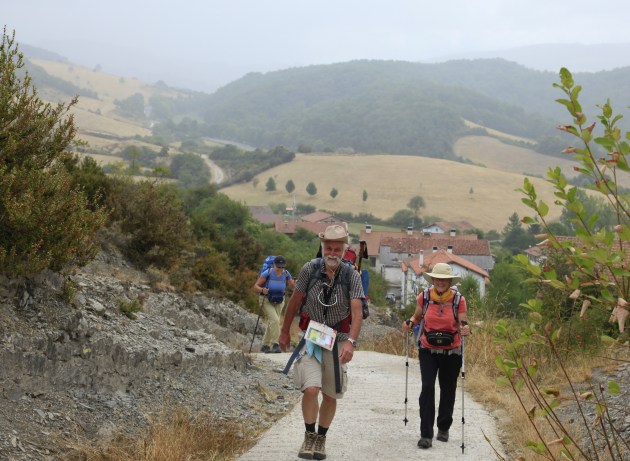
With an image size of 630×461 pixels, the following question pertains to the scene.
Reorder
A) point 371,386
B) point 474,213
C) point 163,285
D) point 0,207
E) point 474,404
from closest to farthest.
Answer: point 0,207 → point 474,404 → point 371,386 → point 163,285 → point 474,213

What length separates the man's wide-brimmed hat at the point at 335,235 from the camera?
6.15m

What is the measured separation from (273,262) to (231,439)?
6.00 m

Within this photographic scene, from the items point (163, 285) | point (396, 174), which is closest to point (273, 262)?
point (163, 285)

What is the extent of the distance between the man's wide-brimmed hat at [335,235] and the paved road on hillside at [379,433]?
1.77 m

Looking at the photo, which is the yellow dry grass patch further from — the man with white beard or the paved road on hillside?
the man with white beard

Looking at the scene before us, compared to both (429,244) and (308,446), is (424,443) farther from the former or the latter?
(429,244)

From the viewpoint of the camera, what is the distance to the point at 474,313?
13.1 m

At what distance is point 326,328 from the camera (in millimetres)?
6160

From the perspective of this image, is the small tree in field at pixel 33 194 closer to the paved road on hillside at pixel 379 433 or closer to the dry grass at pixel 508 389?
→ the paved road on hillside at pixel 379 433

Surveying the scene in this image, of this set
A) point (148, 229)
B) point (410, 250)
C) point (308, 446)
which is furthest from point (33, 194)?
point (410, 250)

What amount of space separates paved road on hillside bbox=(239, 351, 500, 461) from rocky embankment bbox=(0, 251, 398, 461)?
2.22 feet

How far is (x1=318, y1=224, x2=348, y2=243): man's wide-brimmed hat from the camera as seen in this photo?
615 cm

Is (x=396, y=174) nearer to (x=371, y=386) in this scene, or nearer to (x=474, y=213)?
(x=474, y=213)

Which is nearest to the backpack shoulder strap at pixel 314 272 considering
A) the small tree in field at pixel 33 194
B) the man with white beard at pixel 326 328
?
the man with white beard at pixel 326 328
